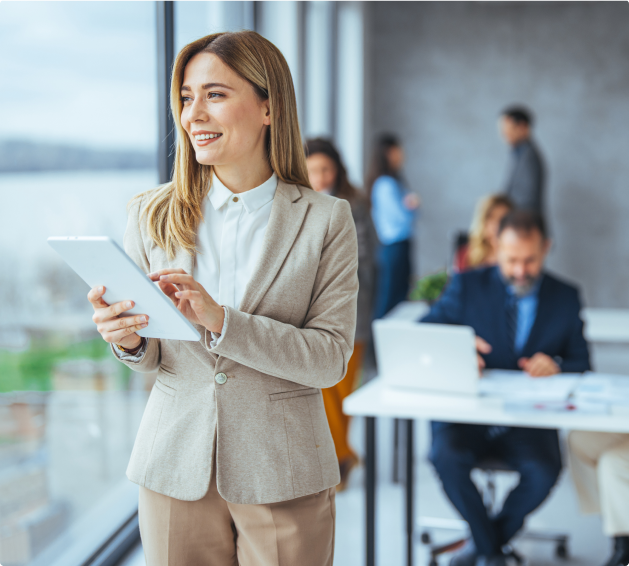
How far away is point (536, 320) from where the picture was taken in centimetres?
257

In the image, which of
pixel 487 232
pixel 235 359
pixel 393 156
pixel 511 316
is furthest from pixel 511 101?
pixel 235 359

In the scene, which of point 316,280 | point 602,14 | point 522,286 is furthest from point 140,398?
point 602,14

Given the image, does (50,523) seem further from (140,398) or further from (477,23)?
(477,23)

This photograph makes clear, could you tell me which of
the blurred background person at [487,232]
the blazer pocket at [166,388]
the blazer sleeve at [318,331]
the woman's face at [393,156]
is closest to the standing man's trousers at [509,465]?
the blazer sleeve at [318,331]

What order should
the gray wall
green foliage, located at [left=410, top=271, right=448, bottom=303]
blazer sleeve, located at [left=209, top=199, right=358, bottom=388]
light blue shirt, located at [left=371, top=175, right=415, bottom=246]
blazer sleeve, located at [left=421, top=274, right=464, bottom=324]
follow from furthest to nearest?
the gray wall, light blue shirt, located at [left=371, top=175, right=415, bottom=246], green foliage, located at [left=410, top=271, right=448, bottom=303], blazer sleeve, located at [left=421, top=274, right=464, bottom=324], blazer sleeve, located at [left=209, top=199, right=358, bottom=388]

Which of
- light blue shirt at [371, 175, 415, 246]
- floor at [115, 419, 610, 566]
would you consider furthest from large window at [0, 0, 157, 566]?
light blue shirt at [371, 175, 415, 246]

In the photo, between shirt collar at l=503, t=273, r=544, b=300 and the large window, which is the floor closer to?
the large window

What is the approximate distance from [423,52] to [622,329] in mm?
4786

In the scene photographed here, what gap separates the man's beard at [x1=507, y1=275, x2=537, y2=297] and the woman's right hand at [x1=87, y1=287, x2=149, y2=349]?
189 cm

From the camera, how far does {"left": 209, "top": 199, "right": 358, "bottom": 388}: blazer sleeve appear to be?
3.52 feet

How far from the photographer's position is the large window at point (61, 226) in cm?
182

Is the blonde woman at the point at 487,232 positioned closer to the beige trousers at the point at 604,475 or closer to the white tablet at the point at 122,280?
the beige trousers at the point at 604,475

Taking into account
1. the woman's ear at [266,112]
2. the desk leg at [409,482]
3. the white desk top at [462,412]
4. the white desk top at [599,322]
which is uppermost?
the woman's ear at [266,112]

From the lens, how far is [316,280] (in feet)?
3.94
